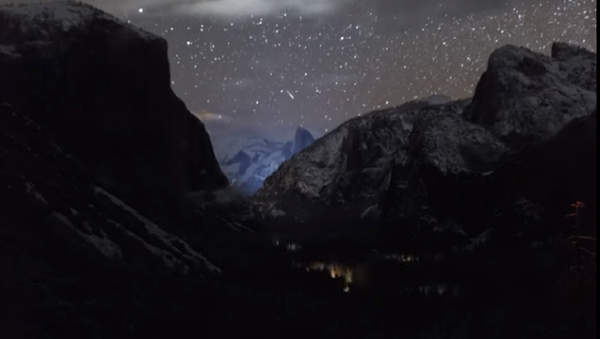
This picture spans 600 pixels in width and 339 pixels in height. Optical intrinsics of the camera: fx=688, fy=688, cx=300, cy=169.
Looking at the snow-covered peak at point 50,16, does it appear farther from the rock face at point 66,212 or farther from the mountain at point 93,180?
the rock face at point 66,212

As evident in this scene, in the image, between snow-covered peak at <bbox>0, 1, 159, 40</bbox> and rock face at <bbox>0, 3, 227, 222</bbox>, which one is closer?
rock face at <bbox>0, 3, 227, 222</bbox>

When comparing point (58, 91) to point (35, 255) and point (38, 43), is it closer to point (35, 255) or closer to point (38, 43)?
point (38, 43)

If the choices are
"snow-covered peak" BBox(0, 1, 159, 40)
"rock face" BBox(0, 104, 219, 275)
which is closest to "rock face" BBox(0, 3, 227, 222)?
"snow-covered peak" BBox(0, 1, 159, 40)

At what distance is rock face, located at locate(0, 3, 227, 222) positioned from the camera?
8944 centimetres

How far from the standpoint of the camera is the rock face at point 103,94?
89438 mm

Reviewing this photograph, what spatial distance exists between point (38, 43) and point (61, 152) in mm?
19751

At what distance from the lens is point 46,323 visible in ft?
158

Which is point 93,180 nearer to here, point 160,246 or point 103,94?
point 160,246

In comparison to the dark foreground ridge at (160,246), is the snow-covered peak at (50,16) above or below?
above

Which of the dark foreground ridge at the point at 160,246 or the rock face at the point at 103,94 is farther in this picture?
the rock face at the point at 103,94

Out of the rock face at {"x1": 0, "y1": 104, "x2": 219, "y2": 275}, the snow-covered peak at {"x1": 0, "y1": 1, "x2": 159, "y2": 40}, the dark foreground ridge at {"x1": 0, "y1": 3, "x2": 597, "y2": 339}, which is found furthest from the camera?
the snow-covered peak at {"x1": 0, "y1": 1, "x2": 159, "y2": 40}

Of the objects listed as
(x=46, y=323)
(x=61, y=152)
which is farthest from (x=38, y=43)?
(x=46, y=323)

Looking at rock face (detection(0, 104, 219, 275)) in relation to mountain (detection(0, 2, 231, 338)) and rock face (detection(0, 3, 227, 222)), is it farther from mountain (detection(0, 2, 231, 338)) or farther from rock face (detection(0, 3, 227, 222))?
rock face (detection(0, 3, 227, 222))

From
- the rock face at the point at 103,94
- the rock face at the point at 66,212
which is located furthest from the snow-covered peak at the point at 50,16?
the rock face at the point at 66,212
